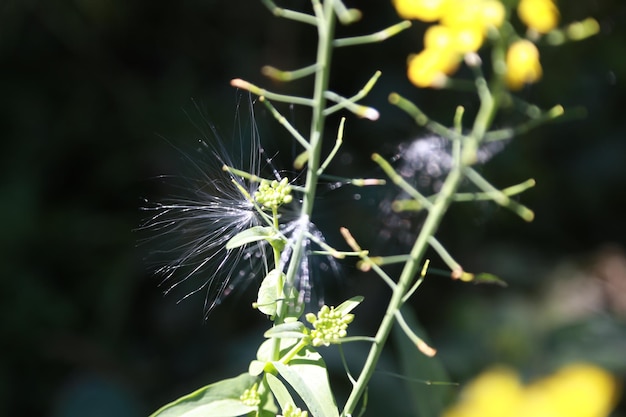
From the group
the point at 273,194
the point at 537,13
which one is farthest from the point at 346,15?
the point at 537,13

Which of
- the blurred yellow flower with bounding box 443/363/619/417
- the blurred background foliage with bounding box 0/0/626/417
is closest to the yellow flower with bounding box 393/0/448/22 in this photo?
the blurred yellow flower with bounding box 443/363/619/417

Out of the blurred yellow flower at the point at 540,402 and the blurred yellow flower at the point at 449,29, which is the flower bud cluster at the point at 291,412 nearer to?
the blurred yellow flower at the point at 449,29

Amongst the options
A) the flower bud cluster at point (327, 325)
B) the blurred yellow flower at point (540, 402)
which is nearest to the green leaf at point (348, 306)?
the flower bud cluster at point (327, 325)

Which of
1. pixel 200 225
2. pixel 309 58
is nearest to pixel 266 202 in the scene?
pixel 200 225

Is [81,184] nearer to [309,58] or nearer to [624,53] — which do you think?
[309,58]

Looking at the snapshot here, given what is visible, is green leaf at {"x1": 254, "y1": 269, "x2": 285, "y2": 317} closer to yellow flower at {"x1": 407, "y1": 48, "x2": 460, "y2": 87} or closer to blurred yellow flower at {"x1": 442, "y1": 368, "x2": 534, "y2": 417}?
yellow flower at {"x1": 407, "y1": 48, "x2": 460, "y2": 87}

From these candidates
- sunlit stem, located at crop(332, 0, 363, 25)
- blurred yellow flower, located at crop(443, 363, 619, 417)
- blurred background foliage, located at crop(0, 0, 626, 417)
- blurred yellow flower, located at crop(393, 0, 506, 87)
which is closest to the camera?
sunlit stem, located at crop(332, 0, 363, 25)
